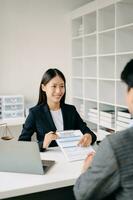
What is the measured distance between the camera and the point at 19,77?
157 inches

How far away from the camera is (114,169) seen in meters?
0.96

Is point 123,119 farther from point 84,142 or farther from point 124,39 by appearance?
point 84,142

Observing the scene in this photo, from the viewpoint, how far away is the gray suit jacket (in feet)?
3.17

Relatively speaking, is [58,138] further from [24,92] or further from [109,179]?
[24,92]

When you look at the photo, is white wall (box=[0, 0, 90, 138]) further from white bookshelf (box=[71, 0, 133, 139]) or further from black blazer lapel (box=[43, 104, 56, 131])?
black blazer lapel (box=[43, 104, 56, 131])

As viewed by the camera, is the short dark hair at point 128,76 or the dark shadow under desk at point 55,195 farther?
the dark shadow under desk at point 55,195

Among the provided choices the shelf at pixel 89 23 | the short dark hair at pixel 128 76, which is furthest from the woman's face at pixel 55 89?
the shelf at pixel 89 23

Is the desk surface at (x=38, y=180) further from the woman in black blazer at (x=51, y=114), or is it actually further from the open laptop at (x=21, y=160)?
the woman in black blazer at (x=51, y=114)

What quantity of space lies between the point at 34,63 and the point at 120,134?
318 centimetres

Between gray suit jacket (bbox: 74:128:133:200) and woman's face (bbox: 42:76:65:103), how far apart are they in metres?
1.30

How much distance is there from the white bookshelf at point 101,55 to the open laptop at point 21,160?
167 centimetres

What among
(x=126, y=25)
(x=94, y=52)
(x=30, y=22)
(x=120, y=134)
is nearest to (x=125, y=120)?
(x=126, y=25)

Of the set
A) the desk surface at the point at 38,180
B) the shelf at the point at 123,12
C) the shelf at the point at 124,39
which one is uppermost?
the shelf at the point at 123,12

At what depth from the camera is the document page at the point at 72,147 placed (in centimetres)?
180
